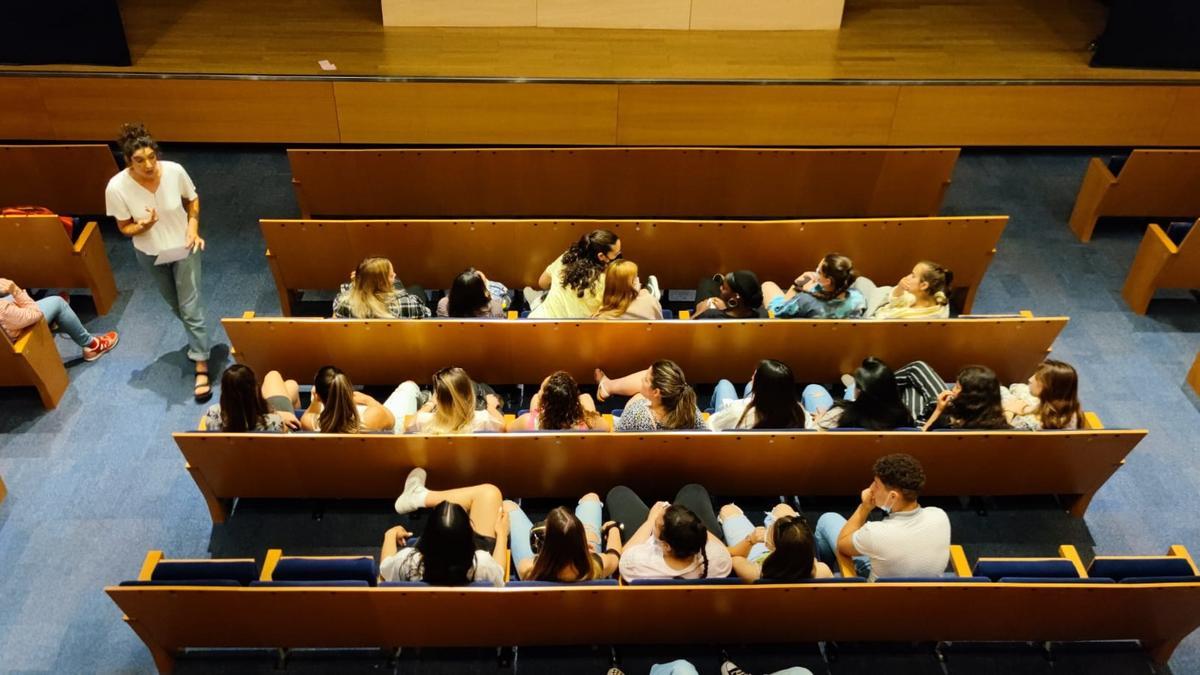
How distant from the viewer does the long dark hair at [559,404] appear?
4.00 m

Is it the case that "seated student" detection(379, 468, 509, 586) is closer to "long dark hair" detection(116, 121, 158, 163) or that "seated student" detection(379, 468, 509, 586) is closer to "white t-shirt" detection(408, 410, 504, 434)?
"white t-shirt" detection(408, 410, 504, 434)

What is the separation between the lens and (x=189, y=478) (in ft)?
15.2

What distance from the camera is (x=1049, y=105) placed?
7.06 m

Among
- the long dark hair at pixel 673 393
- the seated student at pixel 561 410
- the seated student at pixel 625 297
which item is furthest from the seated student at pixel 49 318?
the long dark hair at pixel 673 393

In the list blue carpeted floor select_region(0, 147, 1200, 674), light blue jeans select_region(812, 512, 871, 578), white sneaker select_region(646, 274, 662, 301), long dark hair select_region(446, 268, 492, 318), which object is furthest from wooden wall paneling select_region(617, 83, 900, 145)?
light blue jeans select_region(812, 512, 871, 578)

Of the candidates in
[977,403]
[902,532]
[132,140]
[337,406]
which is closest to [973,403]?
[977,403]

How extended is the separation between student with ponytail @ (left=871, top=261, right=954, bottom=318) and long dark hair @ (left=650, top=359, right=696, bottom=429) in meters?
1.37

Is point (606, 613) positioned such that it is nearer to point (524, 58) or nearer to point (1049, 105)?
point (524, 58)

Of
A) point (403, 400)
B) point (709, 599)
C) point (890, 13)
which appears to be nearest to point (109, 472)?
point (403, 400)

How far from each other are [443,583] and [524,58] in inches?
182

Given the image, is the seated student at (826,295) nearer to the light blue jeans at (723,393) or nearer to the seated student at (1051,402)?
the light blue jeans at (723,393)

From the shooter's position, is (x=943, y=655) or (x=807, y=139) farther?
(x=807, y=139)

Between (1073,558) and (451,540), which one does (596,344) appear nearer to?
(451,540)

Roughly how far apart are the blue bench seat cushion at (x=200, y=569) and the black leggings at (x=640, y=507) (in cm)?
146
